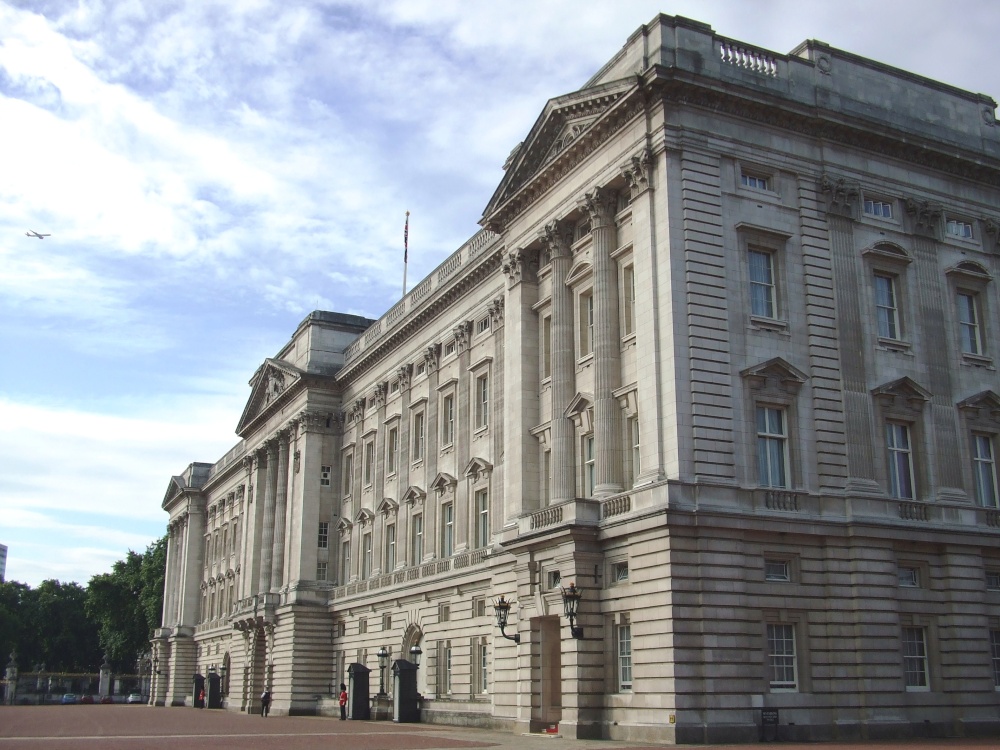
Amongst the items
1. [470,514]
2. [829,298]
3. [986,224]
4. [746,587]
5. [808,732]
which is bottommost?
[808,732]

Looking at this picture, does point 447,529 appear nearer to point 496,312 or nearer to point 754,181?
point 496,312

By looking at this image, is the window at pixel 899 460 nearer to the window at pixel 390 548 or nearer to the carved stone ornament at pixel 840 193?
the carved stone ornament at pixel 840 193

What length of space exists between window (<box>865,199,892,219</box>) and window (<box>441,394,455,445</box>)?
24.6 meters

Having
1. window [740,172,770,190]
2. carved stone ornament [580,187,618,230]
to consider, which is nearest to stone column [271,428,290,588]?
carved stone ornament [580,187,618,230]

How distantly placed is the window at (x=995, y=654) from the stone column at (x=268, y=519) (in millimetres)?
49646

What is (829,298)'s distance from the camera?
35.8 metres

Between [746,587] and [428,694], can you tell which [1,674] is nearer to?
[428,694]

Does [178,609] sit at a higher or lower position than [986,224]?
lower

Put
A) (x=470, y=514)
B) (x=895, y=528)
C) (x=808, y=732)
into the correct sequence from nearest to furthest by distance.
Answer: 1. (x=808, y=732)
2. (x=895, y=528)
3. (x=470, y=514)

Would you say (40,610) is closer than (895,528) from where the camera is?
No

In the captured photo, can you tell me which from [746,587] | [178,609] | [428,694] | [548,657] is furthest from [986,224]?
[178,609]

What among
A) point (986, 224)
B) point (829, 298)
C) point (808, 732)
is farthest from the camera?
point (986, 224)

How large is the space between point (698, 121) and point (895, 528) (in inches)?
563

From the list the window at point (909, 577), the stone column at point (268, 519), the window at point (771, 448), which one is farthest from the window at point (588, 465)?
the stone column at point (268, 519)
